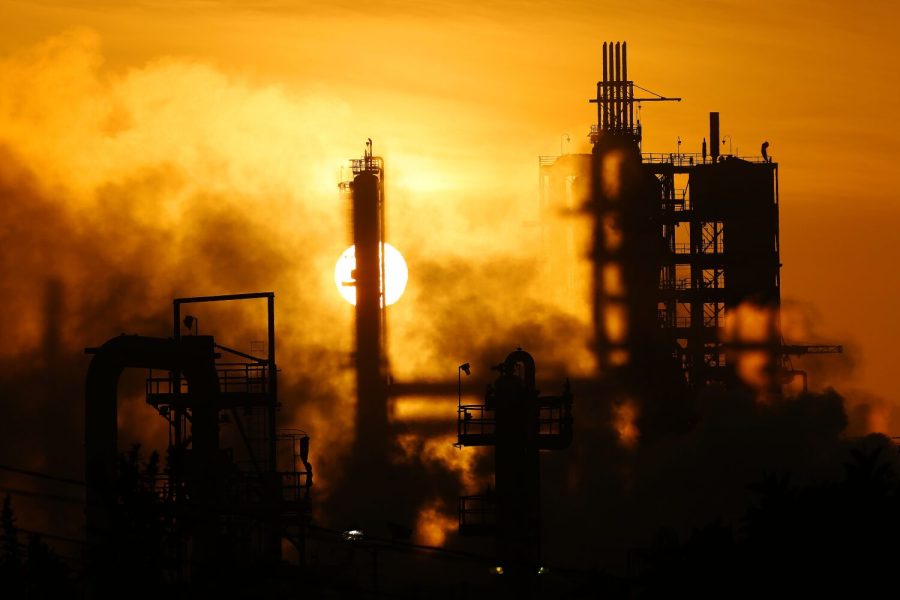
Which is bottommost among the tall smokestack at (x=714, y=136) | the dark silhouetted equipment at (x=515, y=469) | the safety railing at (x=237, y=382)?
the dark silhouetted equipment at (x=515, y=469)

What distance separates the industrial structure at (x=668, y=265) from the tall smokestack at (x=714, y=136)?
3.05ft

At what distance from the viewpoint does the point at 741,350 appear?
8194 centimetres

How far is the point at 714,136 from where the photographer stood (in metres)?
87.6

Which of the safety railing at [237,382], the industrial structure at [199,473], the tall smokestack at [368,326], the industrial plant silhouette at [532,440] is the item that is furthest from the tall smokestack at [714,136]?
the industrial structure at [199,473]

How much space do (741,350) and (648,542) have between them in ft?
49.7

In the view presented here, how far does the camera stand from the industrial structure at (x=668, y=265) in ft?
257

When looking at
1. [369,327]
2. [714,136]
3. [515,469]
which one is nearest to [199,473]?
[515,469]

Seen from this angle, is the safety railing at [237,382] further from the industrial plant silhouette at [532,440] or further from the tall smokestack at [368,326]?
the tall smokestack at [368,326]

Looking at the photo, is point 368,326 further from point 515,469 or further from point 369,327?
point 515,469

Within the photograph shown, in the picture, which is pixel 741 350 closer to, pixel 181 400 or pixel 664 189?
pixel 664 189

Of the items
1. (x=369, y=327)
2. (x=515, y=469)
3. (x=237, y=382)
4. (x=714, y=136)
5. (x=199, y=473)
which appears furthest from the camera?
(x=714, y=136)

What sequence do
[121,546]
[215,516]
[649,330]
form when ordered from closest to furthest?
1. [121,546]
2. [215,516]
3. [649,330]

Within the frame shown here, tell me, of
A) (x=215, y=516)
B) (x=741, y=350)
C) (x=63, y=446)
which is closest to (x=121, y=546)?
(x=215, y=516)

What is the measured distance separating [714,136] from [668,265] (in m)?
8.18
